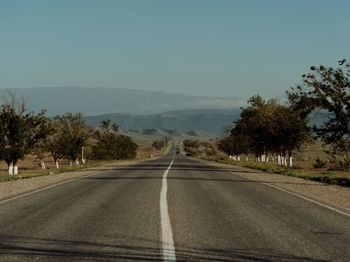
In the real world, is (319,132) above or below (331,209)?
above

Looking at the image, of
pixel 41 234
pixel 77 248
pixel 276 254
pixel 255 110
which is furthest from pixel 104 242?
pixel 255 110

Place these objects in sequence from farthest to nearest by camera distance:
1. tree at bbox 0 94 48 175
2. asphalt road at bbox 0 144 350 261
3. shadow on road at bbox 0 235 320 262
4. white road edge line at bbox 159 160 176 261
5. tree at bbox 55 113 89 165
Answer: tree at bbox 55 113 89 165
tree at bbox 0 94 48 175
asphalt road at bbox 0 144 350 261
white road edge line at bbox 159 160 176 261
shadow on road at bbox 0 235 320 262

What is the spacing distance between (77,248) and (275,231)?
3.69 meters

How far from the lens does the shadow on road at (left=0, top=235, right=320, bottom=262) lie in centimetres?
740

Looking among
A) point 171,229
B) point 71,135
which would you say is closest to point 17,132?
point 71,135

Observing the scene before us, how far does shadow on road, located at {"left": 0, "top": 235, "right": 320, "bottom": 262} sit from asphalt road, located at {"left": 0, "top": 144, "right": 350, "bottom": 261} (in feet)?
0.04

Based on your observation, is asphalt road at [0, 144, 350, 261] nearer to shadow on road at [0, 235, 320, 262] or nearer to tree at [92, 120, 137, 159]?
shadow on road at [0, 235, 320, 262]

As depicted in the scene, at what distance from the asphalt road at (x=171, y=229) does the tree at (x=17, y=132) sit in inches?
1394

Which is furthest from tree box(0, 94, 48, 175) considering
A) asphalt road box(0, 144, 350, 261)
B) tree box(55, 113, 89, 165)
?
asphalt road box(0, 144, 350, 261)

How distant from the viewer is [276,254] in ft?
25.4

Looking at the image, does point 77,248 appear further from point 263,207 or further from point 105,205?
point 263,207

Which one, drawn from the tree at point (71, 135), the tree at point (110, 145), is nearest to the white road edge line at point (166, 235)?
the tree at point (71, 135)

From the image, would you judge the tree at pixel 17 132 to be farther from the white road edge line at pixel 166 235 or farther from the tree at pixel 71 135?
the white road edge line at pixel 166 235

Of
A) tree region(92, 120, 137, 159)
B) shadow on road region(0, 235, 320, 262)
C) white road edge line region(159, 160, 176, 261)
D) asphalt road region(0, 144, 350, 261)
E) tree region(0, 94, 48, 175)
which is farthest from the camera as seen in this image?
tree region(92, 120, 137, 159)
